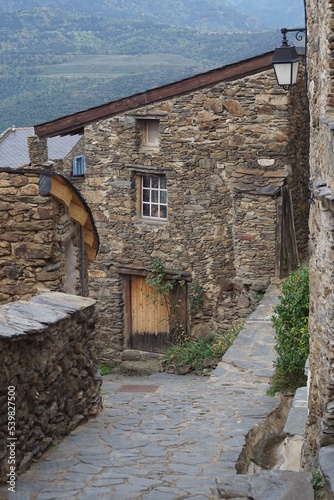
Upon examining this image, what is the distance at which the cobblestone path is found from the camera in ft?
16.6

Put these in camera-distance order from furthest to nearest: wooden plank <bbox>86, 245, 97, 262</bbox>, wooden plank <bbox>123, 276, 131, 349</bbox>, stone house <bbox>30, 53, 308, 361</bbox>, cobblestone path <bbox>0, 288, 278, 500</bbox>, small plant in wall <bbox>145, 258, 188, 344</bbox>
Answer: wooden plank <bbox>123, 276, 131, 349</bbox> → small plant in wall <bbox>145, 258, 188, 344</bbox> → stone house <bbox>30, 53, 308, 361</bbox> → wooden plank <bbox>86, 245, 97, 262</bbox> → cobblestone path <bbox>0, 288, 278, 500</bbox>

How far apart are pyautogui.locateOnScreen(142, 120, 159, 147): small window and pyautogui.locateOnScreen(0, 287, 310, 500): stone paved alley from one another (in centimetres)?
548

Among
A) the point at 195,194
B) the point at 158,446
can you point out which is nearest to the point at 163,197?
the point at 195,194

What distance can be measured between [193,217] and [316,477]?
30.0 feet

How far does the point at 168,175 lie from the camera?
13.7 meters

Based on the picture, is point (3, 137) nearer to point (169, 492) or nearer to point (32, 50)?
point (169, 492)

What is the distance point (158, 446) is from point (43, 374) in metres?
1.13

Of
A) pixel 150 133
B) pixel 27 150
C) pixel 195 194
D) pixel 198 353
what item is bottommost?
pixel 198 353

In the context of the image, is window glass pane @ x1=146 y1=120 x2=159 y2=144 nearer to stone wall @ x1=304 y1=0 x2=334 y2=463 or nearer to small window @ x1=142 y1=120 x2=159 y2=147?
small window @ x1=142 y1=120 x2=159 y2=147

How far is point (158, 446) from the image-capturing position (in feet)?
20.0

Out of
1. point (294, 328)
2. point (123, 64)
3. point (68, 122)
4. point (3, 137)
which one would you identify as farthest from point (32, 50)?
point (294, 328)

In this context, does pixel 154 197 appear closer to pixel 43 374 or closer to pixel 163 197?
pixel 163 197

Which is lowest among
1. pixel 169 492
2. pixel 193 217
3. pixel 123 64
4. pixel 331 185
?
pixel 169 492

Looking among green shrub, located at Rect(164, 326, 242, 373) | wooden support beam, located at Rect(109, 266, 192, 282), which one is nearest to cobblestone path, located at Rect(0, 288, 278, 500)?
green shrub, located at Rect(164, 326, 242, 373)
